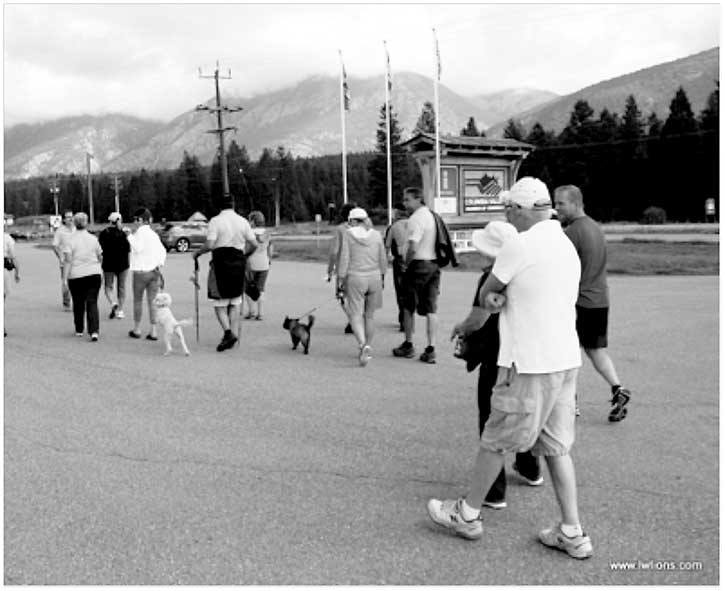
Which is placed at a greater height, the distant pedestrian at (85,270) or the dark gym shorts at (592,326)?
the distant pedestrian at (85,270)

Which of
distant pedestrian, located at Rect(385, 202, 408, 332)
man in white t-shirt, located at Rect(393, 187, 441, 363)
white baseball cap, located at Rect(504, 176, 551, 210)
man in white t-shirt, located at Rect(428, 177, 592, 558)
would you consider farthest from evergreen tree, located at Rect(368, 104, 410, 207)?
man in white t-shirt, located at Rect(428, 177, 592, 558)

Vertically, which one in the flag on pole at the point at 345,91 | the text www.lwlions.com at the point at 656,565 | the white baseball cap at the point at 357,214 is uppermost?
the flag on pole at the point at 345,91

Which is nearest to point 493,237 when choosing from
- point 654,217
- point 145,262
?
point 145,262

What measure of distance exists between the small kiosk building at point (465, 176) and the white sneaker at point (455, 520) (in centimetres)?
2311

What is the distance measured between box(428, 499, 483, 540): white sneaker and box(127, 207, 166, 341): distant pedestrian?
743cm

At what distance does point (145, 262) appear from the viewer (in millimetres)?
11023

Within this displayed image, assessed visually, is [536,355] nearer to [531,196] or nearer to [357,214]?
[531,196]

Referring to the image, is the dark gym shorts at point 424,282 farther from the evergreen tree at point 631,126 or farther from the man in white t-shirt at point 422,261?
the evergreen tree at point 631,126

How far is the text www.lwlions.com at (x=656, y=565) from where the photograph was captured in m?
3.79

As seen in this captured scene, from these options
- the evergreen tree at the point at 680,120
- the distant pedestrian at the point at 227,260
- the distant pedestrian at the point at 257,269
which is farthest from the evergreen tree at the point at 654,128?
the distant pedestrian at the point at 227,260

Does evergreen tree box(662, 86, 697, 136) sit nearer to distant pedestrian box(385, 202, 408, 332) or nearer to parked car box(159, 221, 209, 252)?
parked car box(159, 221, 209, 252)

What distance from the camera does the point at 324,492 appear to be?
190 inches

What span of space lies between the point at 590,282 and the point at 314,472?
2.79 meters

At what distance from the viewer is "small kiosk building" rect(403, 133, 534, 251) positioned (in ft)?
91.0
